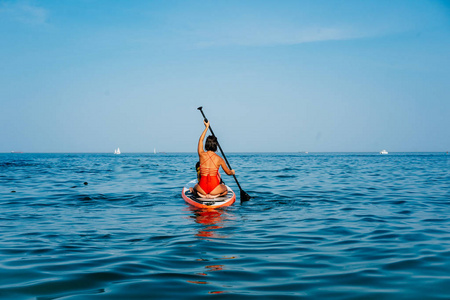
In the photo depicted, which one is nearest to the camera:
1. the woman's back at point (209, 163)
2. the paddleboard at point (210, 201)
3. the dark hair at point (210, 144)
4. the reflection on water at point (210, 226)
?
the reflection on water at point (210, 226)

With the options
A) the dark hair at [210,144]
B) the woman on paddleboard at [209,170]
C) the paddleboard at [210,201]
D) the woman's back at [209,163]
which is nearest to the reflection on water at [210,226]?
the paddleboard at [210,201]

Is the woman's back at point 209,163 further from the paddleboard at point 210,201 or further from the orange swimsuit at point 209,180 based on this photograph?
the paddleboard at point 210,201

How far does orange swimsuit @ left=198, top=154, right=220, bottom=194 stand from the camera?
11598 mm

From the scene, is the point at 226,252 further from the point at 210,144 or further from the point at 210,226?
the point at 210,144

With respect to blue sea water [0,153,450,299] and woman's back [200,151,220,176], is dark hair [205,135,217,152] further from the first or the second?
blue sea water [0,153,450,299]

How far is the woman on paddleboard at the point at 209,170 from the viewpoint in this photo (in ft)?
36.9

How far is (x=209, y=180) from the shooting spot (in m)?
11.8

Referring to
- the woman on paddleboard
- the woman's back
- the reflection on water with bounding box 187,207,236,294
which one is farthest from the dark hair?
the reflection on water with bounding box 187,207,236,294

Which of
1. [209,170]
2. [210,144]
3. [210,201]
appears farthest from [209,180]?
[210,144]

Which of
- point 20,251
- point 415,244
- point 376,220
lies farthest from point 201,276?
point 376,220

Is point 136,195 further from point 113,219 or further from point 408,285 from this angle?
point 408,285

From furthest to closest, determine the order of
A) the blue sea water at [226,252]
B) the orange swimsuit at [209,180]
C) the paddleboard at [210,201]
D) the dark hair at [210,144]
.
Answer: the orange swimsuit at [209,180] < the paddleboard at [210,201] < the dark hair at [210,144] < the blue sea water at [226,252]

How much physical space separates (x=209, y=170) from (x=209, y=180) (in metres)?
0.46

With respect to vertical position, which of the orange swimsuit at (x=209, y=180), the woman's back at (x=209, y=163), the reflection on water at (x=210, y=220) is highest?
the woman's back at (x=209, y=163)
